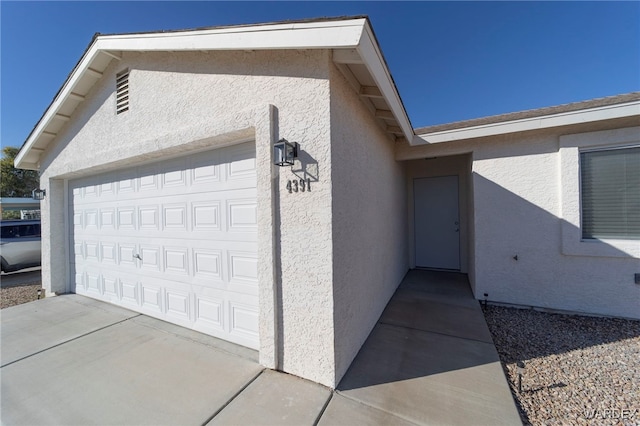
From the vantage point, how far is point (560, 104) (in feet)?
15.9

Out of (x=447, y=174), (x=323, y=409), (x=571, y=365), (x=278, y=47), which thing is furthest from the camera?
(x=447, y=174)

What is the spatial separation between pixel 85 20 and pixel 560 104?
994 cm

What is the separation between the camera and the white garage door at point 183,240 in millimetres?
3404

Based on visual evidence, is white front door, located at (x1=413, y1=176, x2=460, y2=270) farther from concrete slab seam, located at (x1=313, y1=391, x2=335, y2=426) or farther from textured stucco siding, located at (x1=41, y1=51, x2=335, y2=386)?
concrete slab seam, located at (x1=313, y1=391, x2=335, y2=426)

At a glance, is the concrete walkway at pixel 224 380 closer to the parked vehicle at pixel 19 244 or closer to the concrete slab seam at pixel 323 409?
the concrete slab seam at pixel 323 409

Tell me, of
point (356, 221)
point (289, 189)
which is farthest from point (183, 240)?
point (356, 221)

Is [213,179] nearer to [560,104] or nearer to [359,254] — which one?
[359,254]

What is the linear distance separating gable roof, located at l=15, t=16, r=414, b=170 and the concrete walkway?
3.54 m

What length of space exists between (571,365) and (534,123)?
4.11m

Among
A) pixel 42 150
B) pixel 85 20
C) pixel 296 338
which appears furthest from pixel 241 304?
pixel 42 150

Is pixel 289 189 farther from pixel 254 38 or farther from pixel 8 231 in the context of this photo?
pixel 8 231

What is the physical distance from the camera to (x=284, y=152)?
2598mm

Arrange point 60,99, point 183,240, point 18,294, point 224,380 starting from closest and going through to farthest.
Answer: point 224,380, point 183,240, point 60,99, point 18,294

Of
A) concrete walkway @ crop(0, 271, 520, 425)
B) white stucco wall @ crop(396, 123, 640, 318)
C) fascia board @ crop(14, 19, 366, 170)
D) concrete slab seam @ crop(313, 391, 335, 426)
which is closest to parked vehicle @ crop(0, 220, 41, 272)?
concrete walkway @ crop(0, 271, 520, 425)
